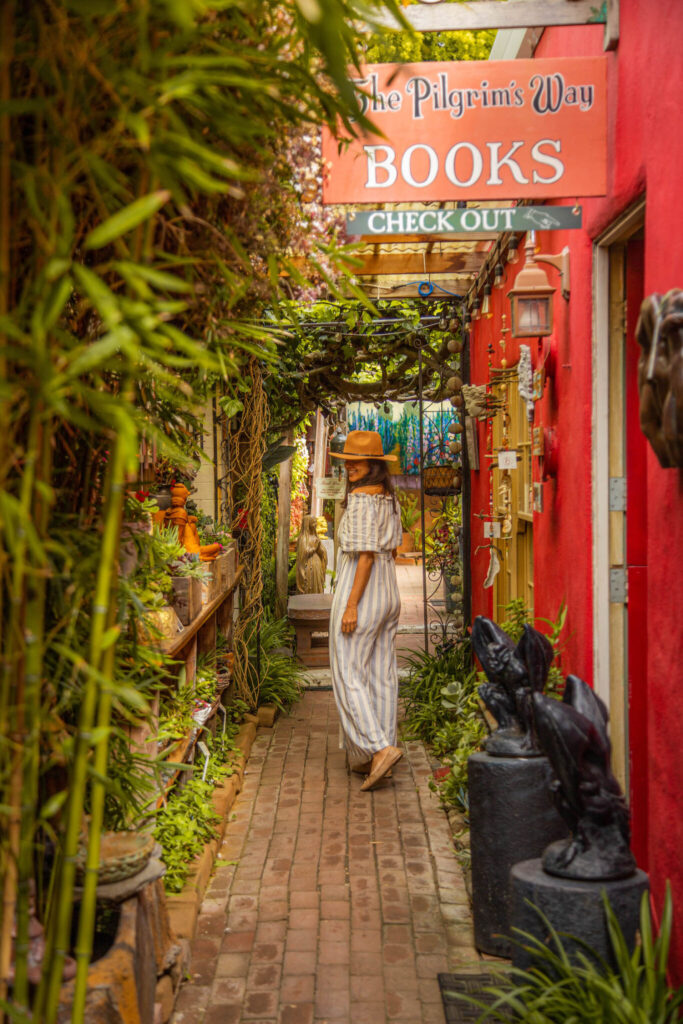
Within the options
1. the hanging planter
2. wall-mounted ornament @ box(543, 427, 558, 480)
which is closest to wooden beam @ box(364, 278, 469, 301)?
the hanging planter

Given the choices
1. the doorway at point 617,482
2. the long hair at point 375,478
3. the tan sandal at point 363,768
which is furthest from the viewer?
the long hair at point 375,478

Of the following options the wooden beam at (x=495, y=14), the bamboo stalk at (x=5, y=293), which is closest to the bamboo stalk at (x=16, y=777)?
the bamboo stalk at (x=5, y=293)

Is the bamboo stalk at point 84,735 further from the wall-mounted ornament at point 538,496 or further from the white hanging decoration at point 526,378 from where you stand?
the white hanging decoration at point 526,378

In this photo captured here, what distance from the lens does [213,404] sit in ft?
22.7

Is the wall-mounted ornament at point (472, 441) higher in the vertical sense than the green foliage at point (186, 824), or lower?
higher

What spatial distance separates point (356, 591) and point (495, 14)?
3504mm

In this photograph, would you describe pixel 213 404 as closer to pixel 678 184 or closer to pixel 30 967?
pixel 678 184

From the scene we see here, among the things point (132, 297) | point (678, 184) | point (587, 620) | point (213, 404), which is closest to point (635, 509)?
point (587, 620)

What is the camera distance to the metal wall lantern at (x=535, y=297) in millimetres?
4219

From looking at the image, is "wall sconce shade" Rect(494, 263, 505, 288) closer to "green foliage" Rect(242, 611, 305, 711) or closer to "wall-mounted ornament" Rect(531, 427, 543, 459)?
"wall-mounted ornament" Rect(531, 427, 543, 459)

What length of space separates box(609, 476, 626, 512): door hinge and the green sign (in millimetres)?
1023

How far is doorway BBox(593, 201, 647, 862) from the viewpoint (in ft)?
12.2

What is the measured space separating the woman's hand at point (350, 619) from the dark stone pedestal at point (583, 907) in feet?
11.1

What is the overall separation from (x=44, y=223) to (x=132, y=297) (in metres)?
0.46
